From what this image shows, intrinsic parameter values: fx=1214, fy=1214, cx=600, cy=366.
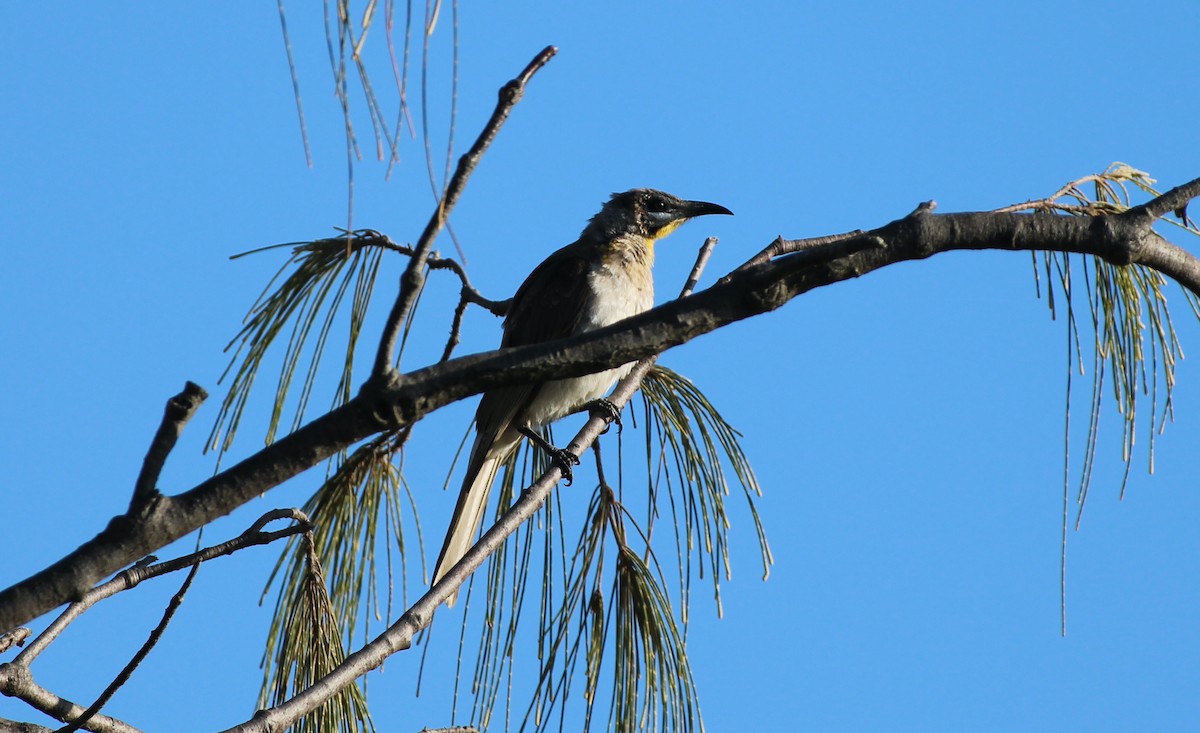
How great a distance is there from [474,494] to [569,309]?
105 cm

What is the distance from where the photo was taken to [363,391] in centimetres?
173

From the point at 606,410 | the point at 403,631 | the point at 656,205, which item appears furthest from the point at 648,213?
the point at 403,631

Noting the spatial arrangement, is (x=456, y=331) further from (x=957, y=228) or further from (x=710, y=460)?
(x=957, y=228)

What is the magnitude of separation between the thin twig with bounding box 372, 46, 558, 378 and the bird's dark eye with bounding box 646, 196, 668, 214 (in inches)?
166

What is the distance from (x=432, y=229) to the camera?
64.5 inches

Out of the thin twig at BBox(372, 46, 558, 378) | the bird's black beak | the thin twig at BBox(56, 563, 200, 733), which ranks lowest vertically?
the thin twig at BBox(56, 563, 200, 733)

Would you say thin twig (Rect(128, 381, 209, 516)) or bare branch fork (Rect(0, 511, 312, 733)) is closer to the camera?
thin twig (Rect(128, 381, 209, 516))

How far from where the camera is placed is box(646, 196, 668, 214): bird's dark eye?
591 cm

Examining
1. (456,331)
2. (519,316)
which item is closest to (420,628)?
→ (456,331)

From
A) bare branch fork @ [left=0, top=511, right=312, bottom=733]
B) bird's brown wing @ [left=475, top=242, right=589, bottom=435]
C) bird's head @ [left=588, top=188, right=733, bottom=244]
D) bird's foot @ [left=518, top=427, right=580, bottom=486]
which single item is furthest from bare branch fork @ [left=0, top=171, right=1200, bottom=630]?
bird's head @ [left=588, top=188, right=733, bottom=244]

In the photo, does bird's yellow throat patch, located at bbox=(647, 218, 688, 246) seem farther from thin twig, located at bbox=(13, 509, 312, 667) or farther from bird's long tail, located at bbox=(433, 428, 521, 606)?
thin twig, located at bbox=(13, 509, 312, 667)

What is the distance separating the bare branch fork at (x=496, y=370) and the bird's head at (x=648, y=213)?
12.4ft

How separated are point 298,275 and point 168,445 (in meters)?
1.21

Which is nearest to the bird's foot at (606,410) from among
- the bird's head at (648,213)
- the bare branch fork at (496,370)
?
the bird's head at (648,213)
